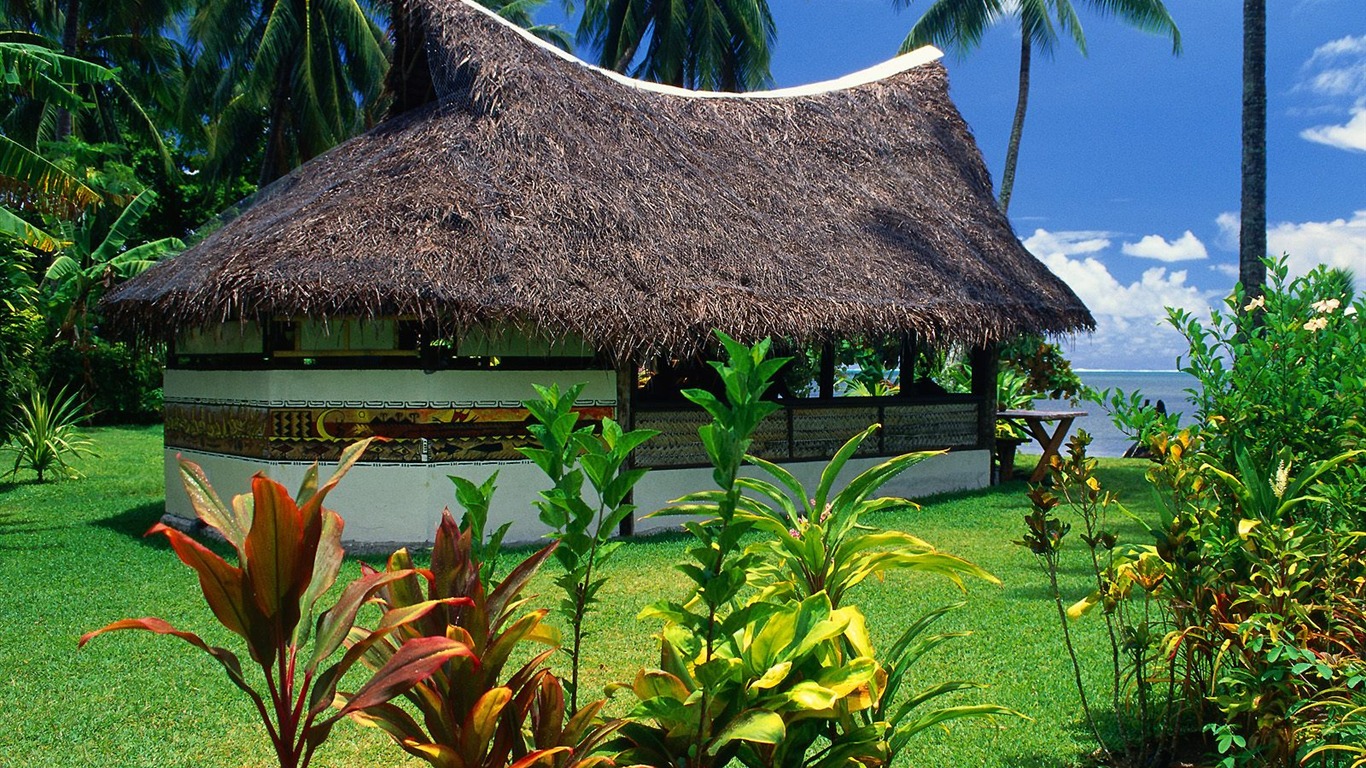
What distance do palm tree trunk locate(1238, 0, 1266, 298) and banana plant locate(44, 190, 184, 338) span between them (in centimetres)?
1396

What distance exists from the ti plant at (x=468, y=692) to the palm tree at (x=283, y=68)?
19038 millimetres

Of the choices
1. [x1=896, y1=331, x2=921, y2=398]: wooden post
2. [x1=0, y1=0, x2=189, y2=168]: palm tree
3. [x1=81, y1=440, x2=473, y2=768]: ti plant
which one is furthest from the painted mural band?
[x1=0, y1=0, x2=189, y2=168]: palm tree

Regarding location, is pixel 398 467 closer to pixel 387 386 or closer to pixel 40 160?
pixel 387 386

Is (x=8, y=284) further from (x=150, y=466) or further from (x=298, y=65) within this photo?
(x=298, y=65)

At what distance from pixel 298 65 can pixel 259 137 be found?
3924 millimetres

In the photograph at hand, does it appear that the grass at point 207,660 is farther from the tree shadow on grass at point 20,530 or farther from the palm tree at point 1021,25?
the palm tree at point 1021,25

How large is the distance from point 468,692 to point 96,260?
16605 millimetres

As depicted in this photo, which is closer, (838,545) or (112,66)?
(838,545)

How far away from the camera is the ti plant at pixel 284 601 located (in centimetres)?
170

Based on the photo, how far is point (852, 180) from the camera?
37.1 ft

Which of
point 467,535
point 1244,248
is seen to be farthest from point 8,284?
point 1244,248

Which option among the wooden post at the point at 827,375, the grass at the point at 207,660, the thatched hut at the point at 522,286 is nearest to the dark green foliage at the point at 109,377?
the thatched hut at the point at 522,286

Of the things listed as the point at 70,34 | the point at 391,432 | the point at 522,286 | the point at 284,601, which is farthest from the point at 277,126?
the point at 284,601

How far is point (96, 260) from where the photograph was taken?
15.9 meters
